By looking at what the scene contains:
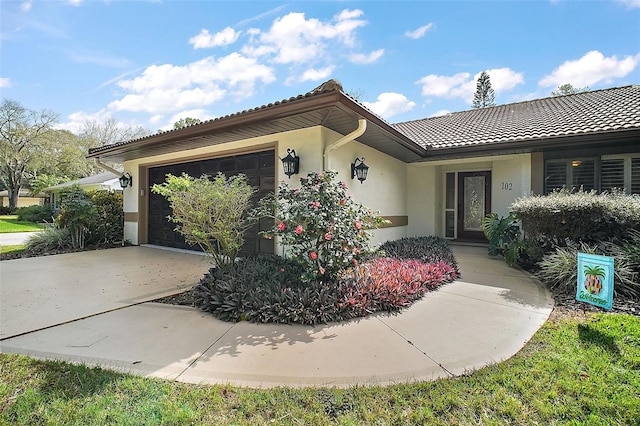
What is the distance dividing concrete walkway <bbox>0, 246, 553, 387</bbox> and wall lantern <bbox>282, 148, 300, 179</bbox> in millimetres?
2912

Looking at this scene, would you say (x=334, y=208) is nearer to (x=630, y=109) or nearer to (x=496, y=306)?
(x=496, y=306)

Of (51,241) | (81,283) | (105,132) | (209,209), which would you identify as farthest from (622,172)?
(105,132)

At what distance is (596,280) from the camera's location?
362 cm

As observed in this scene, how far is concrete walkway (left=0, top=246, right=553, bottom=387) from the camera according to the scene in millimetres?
2494

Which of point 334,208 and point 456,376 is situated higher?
point 334,208

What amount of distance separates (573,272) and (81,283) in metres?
8.35

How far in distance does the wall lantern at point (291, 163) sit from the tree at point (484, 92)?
33.3 m

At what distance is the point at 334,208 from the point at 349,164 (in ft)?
7.77

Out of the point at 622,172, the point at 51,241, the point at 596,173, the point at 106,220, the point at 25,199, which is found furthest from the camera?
the point at 25,199

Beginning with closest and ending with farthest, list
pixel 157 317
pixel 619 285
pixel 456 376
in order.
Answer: pixel 456 376 → pixel 157 317 → pixel 619 285

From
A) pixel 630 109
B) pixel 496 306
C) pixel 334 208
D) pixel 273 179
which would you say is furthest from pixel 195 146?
pixel 630 109

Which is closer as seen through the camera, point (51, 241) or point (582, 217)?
point (582, 217)

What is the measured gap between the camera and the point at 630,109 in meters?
7.56

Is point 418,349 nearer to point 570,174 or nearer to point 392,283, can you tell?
point 392,283
